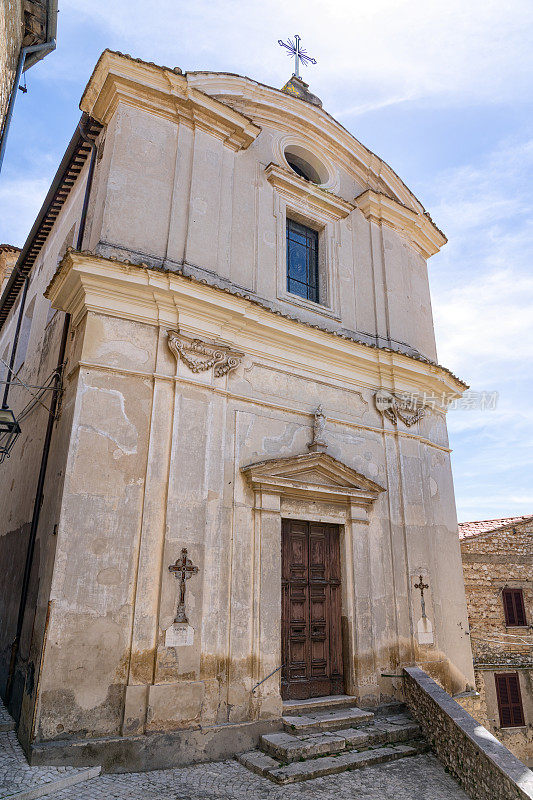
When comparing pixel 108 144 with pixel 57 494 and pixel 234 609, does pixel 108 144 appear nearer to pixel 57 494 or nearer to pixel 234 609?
pixel 57 494

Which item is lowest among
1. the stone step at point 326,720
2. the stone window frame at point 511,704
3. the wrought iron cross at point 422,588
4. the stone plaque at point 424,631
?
the stone window frame at point 511,704

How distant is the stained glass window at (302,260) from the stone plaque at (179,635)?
18.7 ft

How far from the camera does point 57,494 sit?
615cm

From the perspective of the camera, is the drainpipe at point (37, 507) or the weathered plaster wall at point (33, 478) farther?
the drainpipe at point (37, 507)

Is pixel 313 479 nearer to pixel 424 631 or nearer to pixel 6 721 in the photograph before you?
pixel 424 631

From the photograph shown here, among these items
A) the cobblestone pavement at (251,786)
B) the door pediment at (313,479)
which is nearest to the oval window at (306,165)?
the door pediment at (313,479)

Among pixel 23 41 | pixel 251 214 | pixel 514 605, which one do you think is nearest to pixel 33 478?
pixel 251 214

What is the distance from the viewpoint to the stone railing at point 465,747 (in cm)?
524

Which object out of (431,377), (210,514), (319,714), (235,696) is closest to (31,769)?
(235,696)

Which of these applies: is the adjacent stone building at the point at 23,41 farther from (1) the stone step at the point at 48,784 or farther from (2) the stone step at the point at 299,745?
(2) the stone step at the point at 299,745

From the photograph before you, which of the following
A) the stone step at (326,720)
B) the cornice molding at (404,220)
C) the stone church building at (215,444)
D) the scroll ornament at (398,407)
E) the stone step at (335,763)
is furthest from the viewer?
the cornice molding at (404,220)

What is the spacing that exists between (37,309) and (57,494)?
606cm

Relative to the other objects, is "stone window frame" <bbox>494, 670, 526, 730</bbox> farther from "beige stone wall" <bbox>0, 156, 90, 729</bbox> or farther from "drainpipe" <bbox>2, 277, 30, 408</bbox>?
"drainpipe" <bbox>2, 277, 30, 408</bbox>

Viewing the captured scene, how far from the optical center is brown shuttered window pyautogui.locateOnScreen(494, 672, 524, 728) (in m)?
15.0
